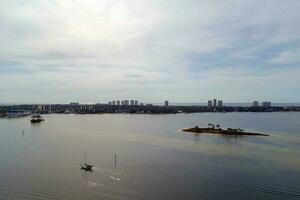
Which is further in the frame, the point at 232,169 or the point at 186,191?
the point at 232,169

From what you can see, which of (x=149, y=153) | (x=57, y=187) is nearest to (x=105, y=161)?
(x=149, y=153)

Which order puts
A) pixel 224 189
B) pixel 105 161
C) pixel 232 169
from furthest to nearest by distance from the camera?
pixel 105 161 < pixel 232 169 < pixel 224 189

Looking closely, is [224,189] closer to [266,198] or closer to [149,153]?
[266,198]

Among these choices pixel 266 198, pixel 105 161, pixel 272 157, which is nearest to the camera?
pixel 266 198

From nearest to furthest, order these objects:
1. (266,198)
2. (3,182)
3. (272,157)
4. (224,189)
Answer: (266,198)
(224,189)
(3,182)
(272,157)

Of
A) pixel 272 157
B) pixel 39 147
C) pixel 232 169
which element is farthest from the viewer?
pixel 39 147

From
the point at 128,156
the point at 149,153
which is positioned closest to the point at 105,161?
the point at 128,156

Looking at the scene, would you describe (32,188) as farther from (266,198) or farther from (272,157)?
A: (272,157)

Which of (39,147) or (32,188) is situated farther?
(39,147)
